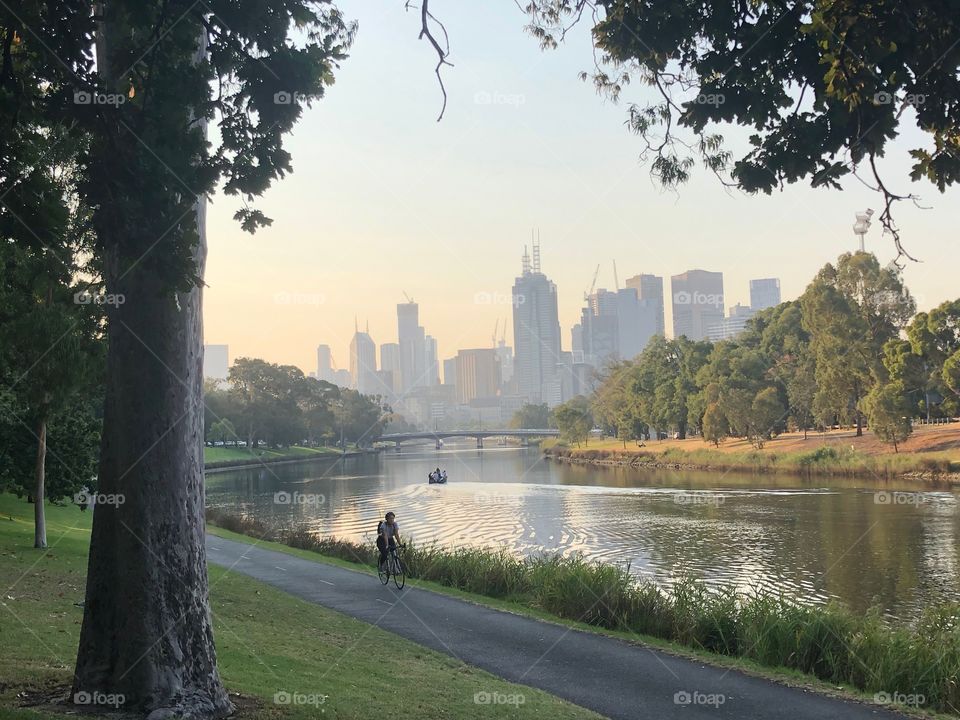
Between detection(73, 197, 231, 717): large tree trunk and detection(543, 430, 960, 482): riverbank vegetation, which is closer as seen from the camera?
detection(73, 197, 231, 717): large tree trunk

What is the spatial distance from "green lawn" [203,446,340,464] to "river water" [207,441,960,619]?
35.8 m

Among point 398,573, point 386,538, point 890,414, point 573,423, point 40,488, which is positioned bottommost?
point 398,573

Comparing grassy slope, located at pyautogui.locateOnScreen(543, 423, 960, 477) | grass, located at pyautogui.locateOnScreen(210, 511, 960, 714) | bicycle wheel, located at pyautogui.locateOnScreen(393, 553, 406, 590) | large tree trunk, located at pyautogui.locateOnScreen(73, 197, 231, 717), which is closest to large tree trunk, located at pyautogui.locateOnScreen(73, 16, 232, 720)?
large tree trunk, located at pyautogui.locateOnScreen(73, 197, 231, 717)

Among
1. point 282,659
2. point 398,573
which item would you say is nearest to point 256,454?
point 398,573

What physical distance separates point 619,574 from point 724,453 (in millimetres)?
63139

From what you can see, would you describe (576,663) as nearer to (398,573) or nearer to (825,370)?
(398,573)

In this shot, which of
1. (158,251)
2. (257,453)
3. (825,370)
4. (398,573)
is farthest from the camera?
(257,453)

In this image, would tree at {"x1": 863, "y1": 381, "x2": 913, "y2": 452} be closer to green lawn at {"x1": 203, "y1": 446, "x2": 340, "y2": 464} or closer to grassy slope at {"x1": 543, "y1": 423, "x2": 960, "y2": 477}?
grassy slope at {"x1": 543, "y1": 423, "x2": 960, "y2": 477}

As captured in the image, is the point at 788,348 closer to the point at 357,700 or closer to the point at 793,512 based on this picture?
the point at 793,512

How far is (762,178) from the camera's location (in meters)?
8.02

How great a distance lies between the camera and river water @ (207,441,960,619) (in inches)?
1042

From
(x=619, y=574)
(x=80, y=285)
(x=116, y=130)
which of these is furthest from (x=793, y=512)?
(x=116, y=130)

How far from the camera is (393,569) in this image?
66.2 feet

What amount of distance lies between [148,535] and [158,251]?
9.89 feet
